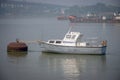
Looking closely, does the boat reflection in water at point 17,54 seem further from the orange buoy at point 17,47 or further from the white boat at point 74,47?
the white boat at point 74,47

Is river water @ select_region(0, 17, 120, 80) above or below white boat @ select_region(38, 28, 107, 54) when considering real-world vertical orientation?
below

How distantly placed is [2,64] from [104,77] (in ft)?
7.49

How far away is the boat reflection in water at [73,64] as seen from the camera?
26.8 ft

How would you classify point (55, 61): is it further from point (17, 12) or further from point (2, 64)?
point (17, 12)

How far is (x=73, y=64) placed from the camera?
30.2 ft

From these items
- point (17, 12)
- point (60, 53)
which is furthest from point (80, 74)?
point (17, 12)

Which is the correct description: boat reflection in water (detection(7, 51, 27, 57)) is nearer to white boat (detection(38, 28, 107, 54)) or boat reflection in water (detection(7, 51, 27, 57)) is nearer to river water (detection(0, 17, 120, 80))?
river water (detection(0, 17, 120, 80))

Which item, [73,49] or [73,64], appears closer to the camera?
[73,64]

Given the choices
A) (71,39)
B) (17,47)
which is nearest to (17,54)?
(17,47)

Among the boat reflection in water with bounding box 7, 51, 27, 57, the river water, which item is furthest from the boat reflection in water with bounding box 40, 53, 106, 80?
the boat reflection in water with bounding box 7, 51, 27, 57

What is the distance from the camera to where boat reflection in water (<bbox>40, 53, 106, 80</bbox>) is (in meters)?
8.18

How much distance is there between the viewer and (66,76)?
305 inches

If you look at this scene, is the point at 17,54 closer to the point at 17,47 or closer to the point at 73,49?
the point at 17,47

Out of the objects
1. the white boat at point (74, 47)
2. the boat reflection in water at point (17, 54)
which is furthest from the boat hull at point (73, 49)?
the boat reflection in water at point (17, 54)
